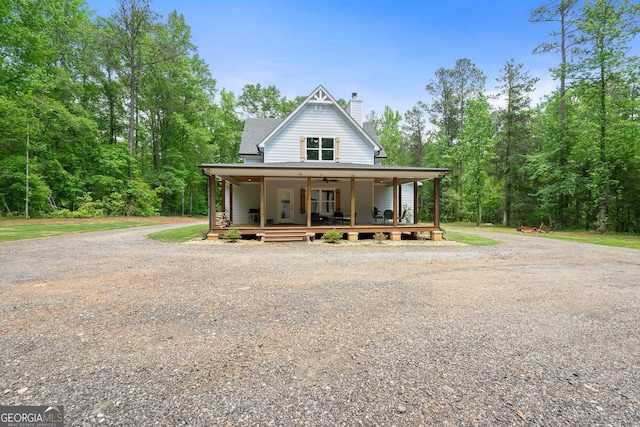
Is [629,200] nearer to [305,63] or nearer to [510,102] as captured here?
[510,102]

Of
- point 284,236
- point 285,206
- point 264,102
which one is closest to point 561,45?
point 285,206

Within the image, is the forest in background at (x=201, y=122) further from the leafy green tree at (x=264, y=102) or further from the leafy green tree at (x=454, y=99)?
the leafy green tree at (x=264, y=102)

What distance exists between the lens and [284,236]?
12.0 meters

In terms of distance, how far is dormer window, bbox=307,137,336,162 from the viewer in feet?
53.2

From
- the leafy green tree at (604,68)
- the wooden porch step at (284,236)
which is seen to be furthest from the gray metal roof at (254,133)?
the leafy green tree at (604,68)

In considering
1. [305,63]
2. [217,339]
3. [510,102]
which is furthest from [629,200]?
[217,339]

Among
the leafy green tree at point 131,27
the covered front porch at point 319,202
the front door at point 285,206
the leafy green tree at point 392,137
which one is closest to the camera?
the covered front porch at point 319,202

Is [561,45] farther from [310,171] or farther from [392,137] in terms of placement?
[310,171]

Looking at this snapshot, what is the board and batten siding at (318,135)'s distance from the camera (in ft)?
52.2

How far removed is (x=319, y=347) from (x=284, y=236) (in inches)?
359

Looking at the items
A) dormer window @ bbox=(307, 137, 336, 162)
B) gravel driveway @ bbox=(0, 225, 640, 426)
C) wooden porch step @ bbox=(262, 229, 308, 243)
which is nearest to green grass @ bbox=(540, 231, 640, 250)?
gravel driveway @ bbox=(0, 225, 640, 426)

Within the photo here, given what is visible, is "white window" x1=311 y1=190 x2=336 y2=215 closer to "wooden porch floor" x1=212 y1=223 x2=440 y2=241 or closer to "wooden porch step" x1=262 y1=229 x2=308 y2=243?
"wooden porch floor" x1=212 y1=223 x2=440 y2=241

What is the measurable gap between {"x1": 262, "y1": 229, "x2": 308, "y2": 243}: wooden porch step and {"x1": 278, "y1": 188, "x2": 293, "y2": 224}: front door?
3.39m

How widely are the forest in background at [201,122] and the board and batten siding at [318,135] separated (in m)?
10.9
